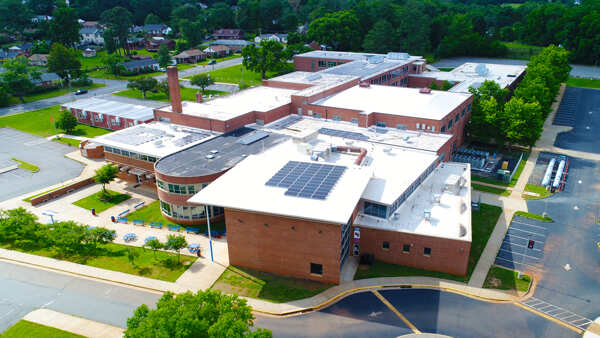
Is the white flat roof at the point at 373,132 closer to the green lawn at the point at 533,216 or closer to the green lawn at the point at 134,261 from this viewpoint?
the green lawn at the point at 533,216

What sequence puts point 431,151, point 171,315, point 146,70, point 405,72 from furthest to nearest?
point 146,70, point 405,72, point 431,151, point 171,315

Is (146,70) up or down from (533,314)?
up

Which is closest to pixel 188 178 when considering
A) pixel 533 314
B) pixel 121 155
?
pixel 121 155

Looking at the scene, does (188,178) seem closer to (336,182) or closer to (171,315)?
(336,182)

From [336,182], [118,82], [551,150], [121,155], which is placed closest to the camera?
[336,182]

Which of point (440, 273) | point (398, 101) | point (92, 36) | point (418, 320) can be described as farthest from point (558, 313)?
point (92, 36)

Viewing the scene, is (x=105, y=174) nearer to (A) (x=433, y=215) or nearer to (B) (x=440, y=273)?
(A) (x=433, y=215)

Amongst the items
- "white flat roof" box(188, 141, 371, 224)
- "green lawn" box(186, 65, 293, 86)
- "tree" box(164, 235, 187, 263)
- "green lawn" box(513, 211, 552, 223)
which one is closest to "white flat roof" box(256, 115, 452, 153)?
"white flat roof" box(188, 141, 371, 224)

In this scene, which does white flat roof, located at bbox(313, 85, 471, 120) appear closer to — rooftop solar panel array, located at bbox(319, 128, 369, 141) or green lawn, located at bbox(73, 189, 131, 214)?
rooftop solar panel array, located at bbox(319, 128, 369, 141)
